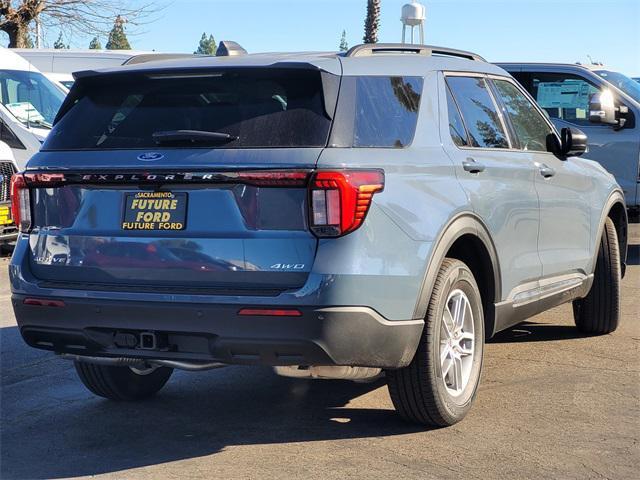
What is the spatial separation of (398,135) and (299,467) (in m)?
1.57

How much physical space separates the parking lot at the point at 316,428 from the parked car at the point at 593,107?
5657 millimetres

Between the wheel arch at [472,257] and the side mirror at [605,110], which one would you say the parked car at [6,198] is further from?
the wheel arch at [472,257]

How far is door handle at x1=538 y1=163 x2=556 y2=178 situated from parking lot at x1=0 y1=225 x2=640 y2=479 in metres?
1.19

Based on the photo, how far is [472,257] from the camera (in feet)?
18.4

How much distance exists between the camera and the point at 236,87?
479cm

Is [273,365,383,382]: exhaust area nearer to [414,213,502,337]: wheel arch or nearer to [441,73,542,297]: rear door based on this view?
[414,213,502,337]: wheel arch

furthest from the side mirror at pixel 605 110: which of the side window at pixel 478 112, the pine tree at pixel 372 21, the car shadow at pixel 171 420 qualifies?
the pine tree at pixel 372 21

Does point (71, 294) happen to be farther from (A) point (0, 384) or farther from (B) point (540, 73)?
(B) point (540, 73)

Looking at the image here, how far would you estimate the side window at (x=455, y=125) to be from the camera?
5.45m

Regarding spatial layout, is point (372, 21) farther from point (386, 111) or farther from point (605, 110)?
point (386, 111)

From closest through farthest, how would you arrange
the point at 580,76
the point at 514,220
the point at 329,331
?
the point at 329,331, the point at 514,220, the point at 580,76

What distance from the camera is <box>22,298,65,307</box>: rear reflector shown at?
192 inches

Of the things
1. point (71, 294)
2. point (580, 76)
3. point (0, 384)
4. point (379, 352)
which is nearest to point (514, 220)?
point (379, 352)

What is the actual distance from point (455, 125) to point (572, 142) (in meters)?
1.47
